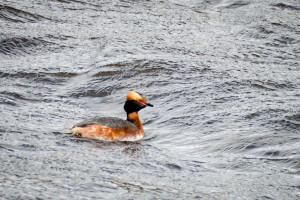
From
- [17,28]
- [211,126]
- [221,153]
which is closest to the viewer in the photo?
[221,153]

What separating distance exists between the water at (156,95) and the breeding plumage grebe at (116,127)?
0.56 feet

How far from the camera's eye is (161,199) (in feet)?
20.5

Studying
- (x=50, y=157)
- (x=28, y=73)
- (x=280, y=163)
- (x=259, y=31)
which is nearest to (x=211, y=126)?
(x=280, y=163)

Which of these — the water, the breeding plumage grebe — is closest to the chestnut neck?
the breeding plumage grebe

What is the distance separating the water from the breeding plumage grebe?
171mm

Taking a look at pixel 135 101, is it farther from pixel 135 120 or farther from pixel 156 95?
pixel 156 95

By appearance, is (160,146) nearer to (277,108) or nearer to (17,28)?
(277,108)

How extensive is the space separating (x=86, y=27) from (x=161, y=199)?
10.8 m

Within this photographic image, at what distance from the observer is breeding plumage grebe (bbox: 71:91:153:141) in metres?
8.95

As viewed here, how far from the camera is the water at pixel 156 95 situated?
271 inches

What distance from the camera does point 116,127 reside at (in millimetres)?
9266

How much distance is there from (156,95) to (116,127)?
273 cm

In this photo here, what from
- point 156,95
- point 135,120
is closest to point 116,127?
point 135,120

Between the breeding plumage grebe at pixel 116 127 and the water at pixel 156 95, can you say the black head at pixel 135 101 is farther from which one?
the water at pixel 156 95
